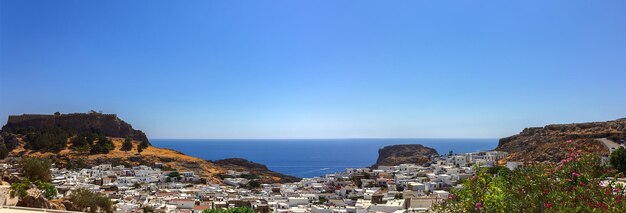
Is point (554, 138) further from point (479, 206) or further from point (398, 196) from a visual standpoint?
point (479, 206)

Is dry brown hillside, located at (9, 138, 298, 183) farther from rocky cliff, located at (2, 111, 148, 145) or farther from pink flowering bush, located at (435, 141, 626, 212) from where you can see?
pink flowering bush, located at (435, 141, 626, 212)

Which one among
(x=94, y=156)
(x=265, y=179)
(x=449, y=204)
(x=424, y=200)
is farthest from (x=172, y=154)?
(x=449, y=204)

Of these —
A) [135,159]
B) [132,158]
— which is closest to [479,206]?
[135,159]

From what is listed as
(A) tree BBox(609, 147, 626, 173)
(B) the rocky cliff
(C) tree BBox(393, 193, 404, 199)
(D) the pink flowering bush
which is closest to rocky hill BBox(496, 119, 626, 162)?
(A) tree BBox(609, 147, 626, 173)

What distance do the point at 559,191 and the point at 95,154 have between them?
6530cm

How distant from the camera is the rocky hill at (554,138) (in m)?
51.1

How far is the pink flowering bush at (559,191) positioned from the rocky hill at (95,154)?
50138 mm

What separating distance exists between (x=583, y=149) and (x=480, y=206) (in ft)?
8.33

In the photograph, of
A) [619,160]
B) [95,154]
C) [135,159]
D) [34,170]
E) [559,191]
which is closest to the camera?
[559,191]

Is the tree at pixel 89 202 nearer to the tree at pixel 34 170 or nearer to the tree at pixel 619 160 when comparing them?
the tree at pixel 34 170

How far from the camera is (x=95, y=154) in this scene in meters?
63.2

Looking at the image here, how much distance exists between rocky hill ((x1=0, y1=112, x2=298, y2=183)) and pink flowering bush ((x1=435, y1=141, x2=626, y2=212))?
50138 mm

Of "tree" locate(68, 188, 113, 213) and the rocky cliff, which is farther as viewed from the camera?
the rocky cliff

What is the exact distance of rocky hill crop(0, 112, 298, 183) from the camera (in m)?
59.8
